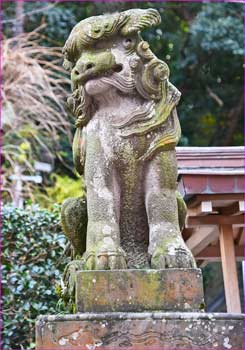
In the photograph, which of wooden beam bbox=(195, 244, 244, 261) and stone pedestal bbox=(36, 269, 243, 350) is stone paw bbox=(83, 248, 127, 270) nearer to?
stone pedestal bbox=(36, 269, 243, 350)

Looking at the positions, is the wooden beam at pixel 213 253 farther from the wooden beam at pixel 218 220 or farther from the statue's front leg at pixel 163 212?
the statue's front leg at pixel 163 212

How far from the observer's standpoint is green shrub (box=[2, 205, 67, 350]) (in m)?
5.96

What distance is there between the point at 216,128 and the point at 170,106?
9.72 meters

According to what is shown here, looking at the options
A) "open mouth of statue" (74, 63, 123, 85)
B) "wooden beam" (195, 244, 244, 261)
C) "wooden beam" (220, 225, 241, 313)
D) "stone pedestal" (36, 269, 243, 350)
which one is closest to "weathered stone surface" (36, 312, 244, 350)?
"stone pedestal" (36, 269, 243, 350)

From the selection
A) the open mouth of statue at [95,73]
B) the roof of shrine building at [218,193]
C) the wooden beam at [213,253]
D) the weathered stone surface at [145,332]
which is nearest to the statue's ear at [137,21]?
the open mouth of statue at [95,73]

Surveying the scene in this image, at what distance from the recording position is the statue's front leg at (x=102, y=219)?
9.10 feet

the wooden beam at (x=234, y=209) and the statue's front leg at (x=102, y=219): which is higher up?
the wooden beam at (x=234, y=209)

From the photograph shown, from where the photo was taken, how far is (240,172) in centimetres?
519

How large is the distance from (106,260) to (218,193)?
2.55m

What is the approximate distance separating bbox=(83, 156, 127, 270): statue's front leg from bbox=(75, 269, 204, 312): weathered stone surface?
0.07m

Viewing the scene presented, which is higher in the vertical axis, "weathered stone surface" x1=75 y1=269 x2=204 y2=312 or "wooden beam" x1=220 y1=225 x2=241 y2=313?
"wooden beam" x1=220 y1=225 x2=241 y2=313

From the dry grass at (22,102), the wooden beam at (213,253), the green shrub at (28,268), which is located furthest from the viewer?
the dry grass at (22,102)

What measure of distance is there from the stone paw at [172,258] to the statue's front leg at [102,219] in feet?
0.46

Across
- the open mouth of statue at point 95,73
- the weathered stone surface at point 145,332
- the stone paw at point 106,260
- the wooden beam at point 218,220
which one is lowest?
the weathered stone surface at point 145,332
